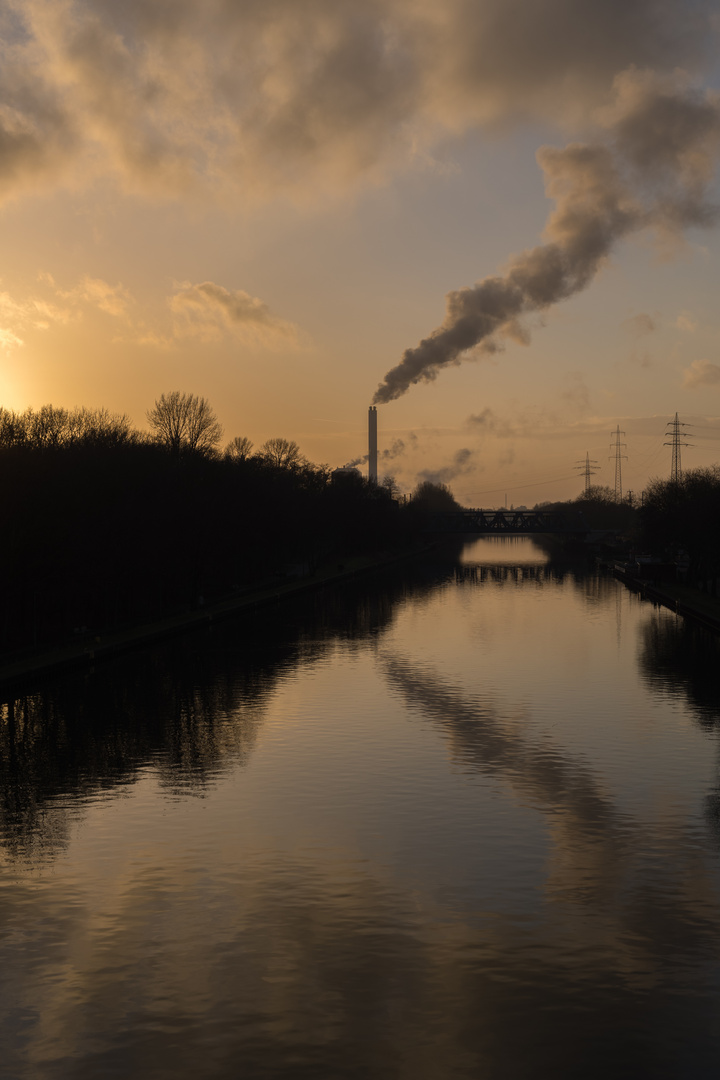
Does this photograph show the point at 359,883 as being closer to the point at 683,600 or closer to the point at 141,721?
the point at 141,721

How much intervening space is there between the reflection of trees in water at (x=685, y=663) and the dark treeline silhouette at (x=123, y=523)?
30721 mm

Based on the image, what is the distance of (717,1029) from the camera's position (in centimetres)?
1454

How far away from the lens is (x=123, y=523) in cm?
6650

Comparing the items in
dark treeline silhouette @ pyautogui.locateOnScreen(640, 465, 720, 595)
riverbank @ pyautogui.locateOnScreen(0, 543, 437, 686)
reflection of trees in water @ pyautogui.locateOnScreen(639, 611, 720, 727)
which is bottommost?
reflection of trees in water @ pyautogui.locateOnScreen(639, 611, 720, 727)

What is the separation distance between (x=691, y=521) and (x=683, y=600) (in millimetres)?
9495

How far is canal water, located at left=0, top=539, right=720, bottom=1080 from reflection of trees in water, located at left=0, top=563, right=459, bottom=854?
6.6 inches

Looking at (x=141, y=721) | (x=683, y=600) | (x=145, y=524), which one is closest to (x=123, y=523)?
(x=145, y=524)

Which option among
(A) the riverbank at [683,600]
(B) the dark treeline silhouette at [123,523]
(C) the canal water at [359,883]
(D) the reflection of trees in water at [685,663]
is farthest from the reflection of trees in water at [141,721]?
(A) the riverbank at [683,600]

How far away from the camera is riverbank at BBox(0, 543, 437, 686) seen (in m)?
47.3

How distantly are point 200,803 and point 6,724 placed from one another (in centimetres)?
1391

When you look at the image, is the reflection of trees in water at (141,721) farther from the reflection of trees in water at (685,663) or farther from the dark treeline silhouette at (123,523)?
the reflection of trees in water at (685,663)

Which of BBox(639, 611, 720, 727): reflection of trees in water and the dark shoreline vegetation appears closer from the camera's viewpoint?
BBox(639, 611, 720, 727): reflection of trees in water

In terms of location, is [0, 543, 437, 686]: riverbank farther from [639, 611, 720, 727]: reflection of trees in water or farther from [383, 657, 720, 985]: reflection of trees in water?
[639, 611, 720, 727]: reflection of trees in water

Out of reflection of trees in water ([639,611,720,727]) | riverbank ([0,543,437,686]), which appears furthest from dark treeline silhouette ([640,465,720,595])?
riverbank ([0,543,437,686])
